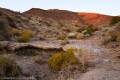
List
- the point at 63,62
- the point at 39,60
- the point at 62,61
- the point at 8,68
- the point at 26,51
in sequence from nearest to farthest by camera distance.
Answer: the point at 8,68 < the point at 63,62 < the point at 62,61 < the point at 39,60 < the point at 26,51

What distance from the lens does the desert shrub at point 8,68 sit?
32.7ft

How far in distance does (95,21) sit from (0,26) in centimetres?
5317

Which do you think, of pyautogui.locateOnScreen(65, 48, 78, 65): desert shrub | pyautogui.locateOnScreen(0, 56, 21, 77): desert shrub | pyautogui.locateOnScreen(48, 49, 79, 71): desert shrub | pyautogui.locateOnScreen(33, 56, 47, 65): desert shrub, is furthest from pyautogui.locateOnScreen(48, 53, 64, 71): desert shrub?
pyautogui.locateOnScreen(0, 56, 21, 77): desert shrub

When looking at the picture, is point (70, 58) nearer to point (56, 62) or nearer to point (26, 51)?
point (56, 62)

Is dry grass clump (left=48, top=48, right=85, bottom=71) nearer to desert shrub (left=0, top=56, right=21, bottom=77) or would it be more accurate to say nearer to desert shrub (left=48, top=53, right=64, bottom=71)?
desert shrub (left=48, top=53, right=64, bottom=71)

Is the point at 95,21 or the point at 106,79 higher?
the point at 106,79

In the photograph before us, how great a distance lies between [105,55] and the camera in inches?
604

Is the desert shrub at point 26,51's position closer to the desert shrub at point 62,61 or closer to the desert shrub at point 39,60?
the desert shrub at point 39,60

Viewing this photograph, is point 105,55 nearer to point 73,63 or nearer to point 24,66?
point 73,63

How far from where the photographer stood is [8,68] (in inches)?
400

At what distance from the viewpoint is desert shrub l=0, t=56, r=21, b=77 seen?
9.96 m

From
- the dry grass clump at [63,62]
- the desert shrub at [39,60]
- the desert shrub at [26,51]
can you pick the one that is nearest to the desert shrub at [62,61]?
the dry grass clump at [63,62]

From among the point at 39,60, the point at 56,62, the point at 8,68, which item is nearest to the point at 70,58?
the point at 56,62

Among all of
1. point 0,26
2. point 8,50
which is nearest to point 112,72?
point 8,50
